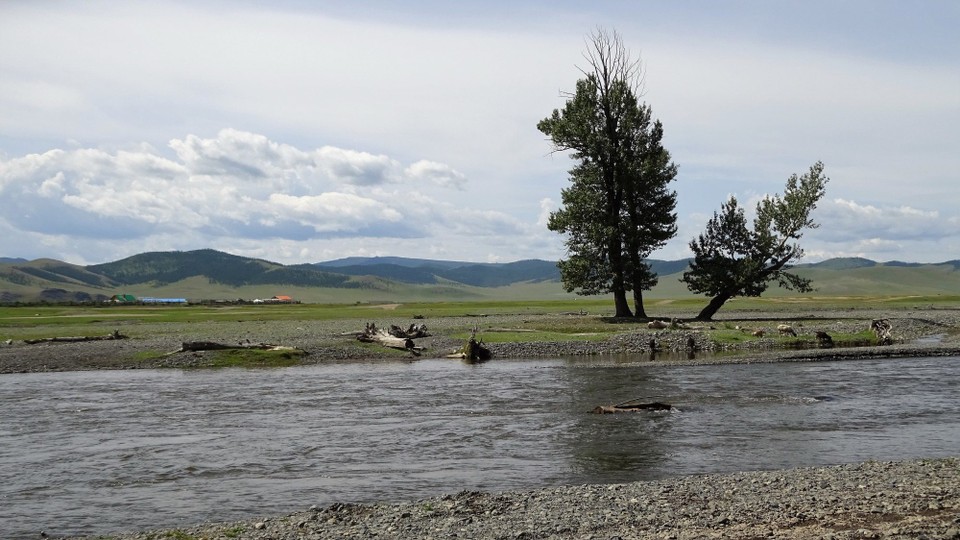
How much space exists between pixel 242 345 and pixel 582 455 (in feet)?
120

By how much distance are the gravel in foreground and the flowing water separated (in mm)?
1657

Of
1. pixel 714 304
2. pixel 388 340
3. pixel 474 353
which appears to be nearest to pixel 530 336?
pixel 474 353

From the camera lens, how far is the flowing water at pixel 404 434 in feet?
64.1

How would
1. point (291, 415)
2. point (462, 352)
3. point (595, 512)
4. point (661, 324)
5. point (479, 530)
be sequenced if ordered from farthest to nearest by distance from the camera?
point (661, 324) < point (462, 352) < point (291, 415) < point (595, 512) < point (479, 530)

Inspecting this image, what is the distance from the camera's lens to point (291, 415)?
3081 centimetres

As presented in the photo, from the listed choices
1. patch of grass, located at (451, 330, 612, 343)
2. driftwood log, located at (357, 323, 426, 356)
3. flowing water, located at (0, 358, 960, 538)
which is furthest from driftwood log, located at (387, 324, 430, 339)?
flowing water, located at (0, 358, 960, 538)

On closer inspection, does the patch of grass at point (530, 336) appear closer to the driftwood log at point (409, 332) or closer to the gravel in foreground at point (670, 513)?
the driftwood log at point (409, 332)

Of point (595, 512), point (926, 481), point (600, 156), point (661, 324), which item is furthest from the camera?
point (600, 156)

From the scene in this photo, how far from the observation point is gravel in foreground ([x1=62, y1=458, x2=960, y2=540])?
47.6 feet

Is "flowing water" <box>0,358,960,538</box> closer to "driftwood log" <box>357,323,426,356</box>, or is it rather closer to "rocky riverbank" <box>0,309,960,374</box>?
"rocky riverbank" <box>0,309,960,374</box>

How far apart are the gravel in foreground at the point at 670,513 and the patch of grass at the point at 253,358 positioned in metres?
35.1

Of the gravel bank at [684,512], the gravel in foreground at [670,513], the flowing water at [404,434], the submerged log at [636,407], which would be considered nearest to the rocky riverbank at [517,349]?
the flowing water at [404,434]

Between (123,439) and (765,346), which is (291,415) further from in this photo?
(765,346)

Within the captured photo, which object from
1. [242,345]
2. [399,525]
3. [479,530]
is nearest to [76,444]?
[399,525]
